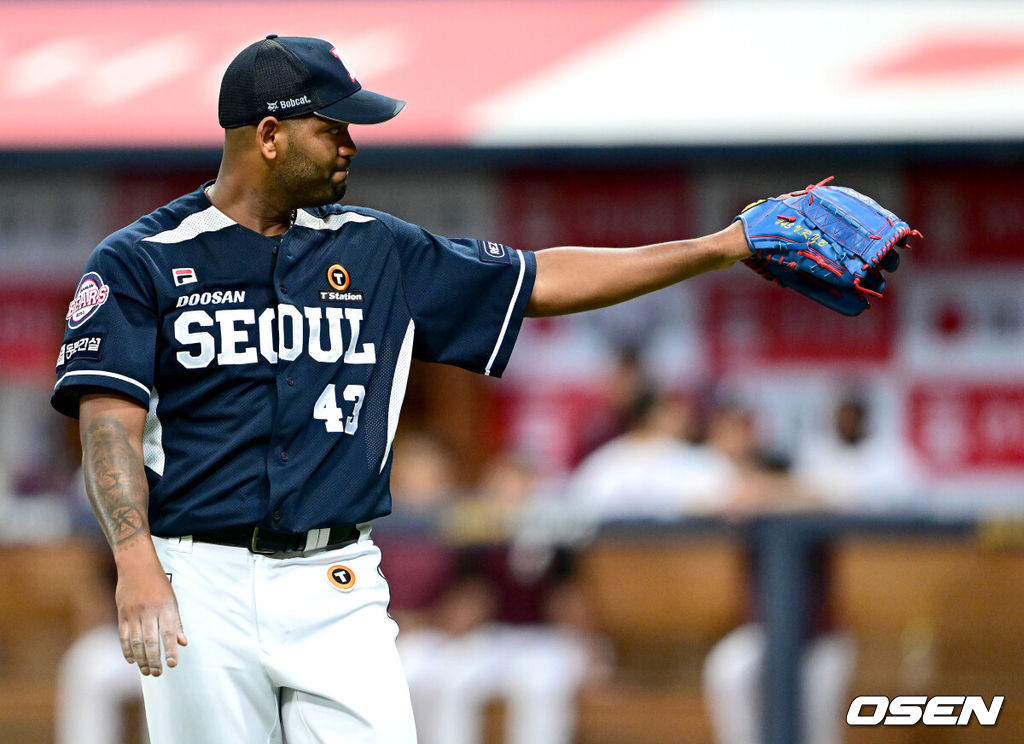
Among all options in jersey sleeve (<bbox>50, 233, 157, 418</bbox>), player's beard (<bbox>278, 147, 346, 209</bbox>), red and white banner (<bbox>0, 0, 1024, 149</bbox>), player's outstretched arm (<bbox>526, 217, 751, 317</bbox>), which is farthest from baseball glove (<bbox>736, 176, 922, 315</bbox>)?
red and white banner (<bbox>0, 0, 1024, 149</bbox>)

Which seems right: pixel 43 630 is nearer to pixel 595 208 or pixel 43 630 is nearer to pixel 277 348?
pixel 277 348

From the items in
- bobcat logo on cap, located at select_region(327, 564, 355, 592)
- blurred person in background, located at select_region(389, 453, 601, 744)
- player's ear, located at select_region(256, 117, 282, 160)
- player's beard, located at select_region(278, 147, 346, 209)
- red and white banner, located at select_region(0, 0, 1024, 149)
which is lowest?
blurred person in background, located at select_region(389, 453, 601, 744)

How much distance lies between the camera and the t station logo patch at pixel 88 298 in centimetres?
244

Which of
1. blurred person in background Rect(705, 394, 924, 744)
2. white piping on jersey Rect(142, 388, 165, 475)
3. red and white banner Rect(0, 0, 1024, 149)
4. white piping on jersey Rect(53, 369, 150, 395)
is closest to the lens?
white piping on jersey Rect(53, 369, 150, 395)

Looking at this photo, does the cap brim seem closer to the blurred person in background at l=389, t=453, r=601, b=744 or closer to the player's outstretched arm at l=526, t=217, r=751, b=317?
the player's outstretched arm at l=526, t=217, r=751, b=317

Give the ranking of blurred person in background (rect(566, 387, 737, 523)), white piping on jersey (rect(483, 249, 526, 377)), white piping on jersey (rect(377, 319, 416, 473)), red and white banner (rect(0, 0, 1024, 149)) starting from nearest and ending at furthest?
white piping on jersey (rect(377, 319, 416, 473)) → white piping on jersey (rect(483, 249, 526, 377)) → blurred person in background (rect(566, 387, 737, 523)) → red and white banner (rect(0, 0, 1024, 149))

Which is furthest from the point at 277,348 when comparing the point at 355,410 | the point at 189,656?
the point at 189,656

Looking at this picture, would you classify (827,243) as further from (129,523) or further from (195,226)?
(129,523)

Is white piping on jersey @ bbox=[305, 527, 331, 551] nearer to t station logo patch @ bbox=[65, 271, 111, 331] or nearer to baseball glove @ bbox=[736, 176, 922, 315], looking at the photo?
t station logo patch @ bbox=[65, 271, 111, 331]

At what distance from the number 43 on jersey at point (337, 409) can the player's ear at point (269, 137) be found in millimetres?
407

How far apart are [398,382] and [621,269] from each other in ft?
1.48

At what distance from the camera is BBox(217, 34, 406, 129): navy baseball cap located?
8.16 ft

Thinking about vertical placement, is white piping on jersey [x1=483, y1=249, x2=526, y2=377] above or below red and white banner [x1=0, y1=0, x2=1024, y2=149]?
below

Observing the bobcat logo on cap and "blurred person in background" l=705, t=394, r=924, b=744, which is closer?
the bobcat logo on cap
